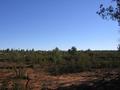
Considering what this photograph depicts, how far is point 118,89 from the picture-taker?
13570 mm

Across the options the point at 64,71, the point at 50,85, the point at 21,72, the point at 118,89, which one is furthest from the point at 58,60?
the point at 118,89

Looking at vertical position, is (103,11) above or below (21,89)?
above

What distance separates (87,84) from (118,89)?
6.21ft

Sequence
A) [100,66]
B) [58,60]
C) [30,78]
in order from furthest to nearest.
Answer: [58,60]
[100,66]
[30,78]

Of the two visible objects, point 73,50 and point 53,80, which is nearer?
point 53,80

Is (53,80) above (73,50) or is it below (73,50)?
below

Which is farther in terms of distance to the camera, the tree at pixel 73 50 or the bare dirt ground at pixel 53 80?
the tree at pixel 73 50

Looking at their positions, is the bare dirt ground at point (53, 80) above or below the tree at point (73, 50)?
below

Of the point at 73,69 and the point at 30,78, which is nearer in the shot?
the point at 30,78

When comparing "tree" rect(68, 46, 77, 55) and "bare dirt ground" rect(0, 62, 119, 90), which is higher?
"tree" rect(68, 46, 77, 55)

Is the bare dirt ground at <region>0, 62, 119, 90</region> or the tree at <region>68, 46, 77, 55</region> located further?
the tree at <region>68, 46, 77, 55</region>

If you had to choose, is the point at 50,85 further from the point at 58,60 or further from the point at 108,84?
the point at 58,60

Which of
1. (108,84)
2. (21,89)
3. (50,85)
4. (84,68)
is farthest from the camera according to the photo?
(84,68)

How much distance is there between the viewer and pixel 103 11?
14453mm
